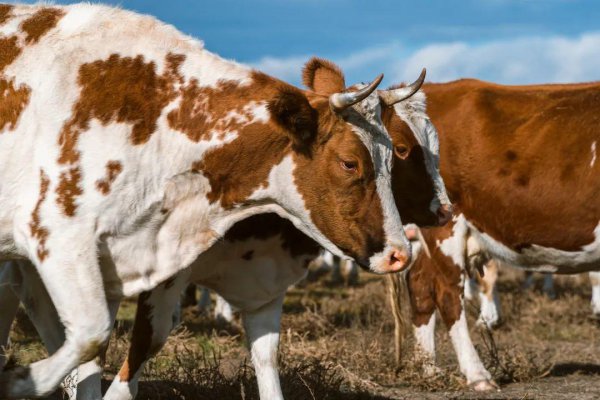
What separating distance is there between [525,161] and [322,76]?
2815 mm

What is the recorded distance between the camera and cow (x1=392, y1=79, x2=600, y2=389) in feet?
26.9

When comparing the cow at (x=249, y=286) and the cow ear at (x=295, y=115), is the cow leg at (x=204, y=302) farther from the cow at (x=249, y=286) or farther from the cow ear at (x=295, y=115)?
the cow ear at (x=295, y=115)

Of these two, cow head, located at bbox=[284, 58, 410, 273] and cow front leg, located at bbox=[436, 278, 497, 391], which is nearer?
cow head, located at bbox=[284, 58, 410, 273]

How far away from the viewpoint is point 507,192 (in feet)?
27.7

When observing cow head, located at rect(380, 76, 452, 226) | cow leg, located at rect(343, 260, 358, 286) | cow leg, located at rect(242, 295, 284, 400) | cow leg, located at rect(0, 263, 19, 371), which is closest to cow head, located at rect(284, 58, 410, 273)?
cow leg, located at rect(242, 295, 284, 400)

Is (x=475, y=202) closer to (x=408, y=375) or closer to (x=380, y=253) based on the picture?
(x=408, y=375)

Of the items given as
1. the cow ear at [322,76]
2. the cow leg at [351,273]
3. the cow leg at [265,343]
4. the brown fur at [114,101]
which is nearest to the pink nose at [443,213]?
the cow ear at [322,76]

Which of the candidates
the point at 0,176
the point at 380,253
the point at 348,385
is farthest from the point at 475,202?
the point at 0,176

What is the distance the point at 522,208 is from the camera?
8.35 m

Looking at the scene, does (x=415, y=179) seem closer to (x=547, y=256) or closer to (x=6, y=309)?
(x=547, y=256)

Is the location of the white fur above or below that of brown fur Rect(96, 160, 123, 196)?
below

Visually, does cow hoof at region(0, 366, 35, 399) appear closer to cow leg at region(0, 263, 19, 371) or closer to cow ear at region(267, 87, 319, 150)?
cow leg at region(0, 263, 19, 371)

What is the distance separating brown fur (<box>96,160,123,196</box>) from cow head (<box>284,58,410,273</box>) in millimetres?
825

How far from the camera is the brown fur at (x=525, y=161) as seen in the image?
26.9ft
